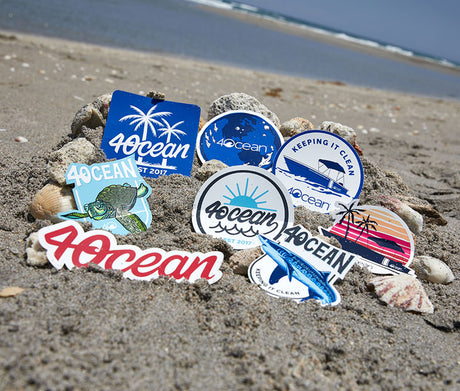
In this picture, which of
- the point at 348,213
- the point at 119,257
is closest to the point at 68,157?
the point at 119,257

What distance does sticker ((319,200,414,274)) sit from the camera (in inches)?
98.6

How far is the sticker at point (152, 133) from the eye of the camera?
305cm

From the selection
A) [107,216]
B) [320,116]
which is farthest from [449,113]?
[107,216]

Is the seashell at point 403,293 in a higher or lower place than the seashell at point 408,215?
lower

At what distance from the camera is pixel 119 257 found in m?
2.16

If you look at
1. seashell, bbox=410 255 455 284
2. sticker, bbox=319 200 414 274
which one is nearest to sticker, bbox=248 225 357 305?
sticker, bbox=319 200 414 274

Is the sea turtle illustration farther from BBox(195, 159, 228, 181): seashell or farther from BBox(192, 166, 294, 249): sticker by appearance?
BBox(195, 159, 228, 181): seashell

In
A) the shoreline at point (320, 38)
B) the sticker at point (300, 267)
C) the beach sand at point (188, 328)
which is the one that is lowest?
the beach sand at point (188, 328)

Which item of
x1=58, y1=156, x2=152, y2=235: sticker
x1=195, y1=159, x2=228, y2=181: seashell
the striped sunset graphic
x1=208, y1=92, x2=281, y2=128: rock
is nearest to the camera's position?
x1=58, y1=156, x2=152, y2=235: sticker

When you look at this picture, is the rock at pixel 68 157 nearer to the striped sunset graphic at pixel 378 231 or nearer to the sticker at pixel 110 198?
the sticker at pixel 110 198

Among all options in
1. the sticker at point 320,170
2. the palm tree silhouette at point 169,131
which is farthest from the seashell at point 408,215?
the palm tree silhouette at point 169,131

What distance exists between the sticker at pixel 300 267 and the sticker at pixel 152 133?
3.58 ft

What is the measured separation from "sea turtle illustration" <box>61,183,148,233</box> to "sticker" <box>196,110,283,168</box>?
0.85 meters

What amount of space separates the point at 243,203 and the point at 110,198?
840 mm
